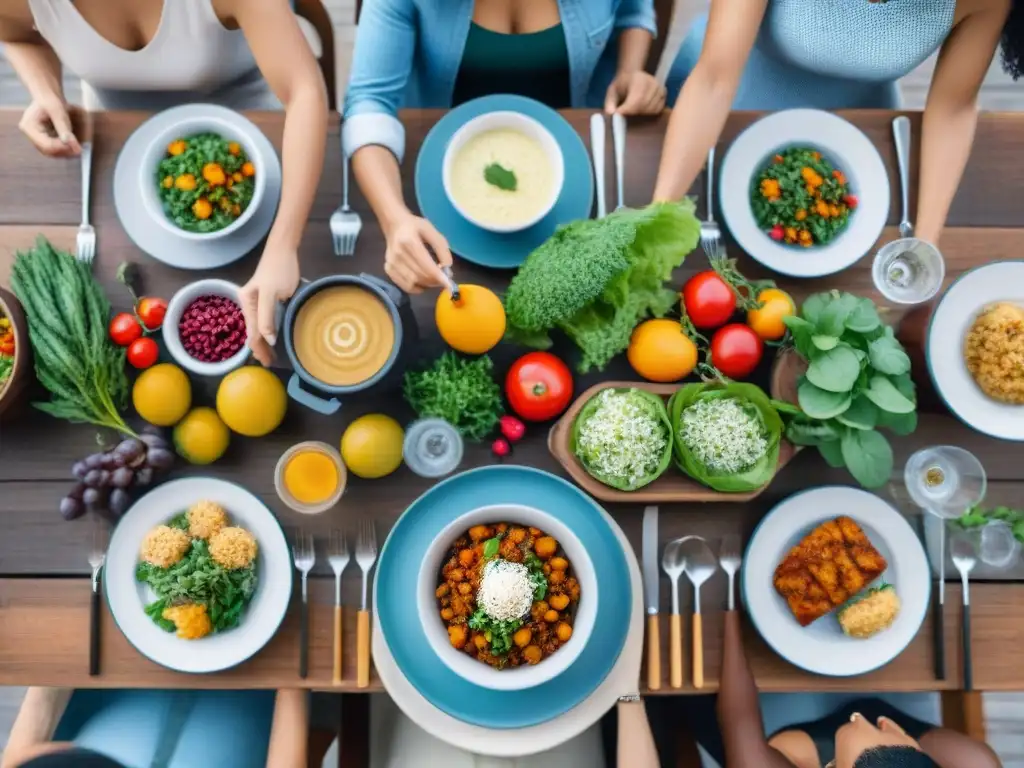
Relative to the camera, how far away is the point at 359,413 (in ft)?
3.75

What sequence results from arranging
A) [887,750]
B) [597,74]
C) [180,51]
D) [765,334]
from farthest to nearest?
[597,74] < [180,51] < [765,334] < [887,750]

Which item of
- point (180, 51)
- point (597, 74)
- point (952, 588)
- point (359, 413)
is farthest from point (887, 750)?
point (180, 51)

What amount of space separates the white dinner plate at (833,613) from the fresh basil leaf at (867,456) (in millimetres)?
112

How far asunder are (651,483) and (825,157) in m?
0.68

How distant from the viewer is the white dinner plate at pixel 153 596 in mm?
1063

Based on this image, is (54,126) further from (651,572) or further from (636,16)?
(651,572)

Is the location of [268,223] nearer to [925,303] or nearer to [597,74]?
[597,74]

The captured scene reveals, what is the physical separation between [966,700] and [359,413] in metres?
1.20

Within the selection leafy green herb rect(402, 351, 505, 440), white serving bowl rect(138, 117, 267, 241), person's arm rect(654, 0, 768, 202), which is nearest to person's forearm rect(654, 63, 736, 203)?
person's arm rect(654, 0, 768, 202)

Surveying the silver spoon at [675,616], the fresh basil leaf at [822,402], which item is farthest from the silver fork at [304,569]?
the fresh basil leaf at [822,402]

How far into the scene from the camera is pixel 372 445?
1.06 metres

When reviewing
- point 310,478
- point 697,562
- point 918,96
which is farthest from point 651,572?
point 918,96

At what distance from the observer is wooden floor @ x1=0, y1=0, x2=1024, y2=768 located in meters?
2.00

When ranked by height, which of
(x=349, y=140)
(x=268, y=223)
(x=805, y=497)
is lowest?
(x=805, y=497)
